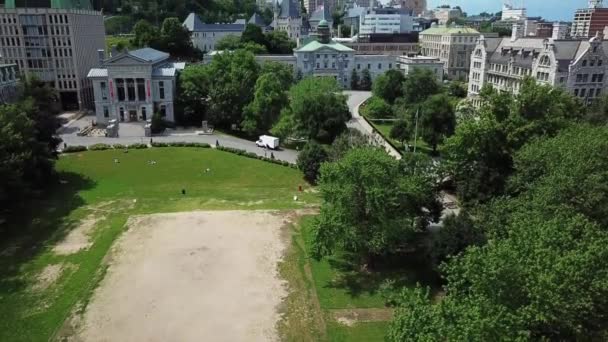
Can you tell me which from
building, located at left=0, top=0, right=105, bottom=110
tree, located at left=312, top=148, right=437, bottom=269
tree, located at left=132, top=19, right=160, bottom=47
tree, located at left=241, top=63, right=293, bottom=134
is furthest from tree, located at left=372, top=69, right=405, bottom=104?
tree, located at left=312, top=148, right=437, bottom=269

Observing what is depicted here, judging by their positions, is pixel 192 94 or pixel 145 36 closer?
pixel 192 94

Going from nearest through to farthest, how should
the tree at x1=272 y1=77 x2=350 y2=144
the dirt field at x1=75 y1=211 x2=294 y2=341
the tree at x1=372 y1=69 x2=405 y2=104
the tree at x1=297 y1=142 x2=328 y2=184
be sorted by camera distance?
1. the dirt field at x1=75 y1=211 x2=294 y2=341
2. the tree at x1=297 y1=142 x2=328 y2=184
3. the tree at x1=272 y1=77 x2=350 y2=144
4. the tree at x1=372 y1=69 x2=405 y2=104

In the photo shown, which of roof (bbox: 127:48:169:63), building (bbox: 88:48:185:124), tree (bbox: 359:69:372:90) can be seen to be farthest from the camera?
tree (bbox: 359:69:372:90)

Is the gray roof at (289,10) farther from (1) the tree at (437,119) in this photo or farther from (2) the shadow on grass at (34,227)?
(2) the shadow on grass at (34,227)

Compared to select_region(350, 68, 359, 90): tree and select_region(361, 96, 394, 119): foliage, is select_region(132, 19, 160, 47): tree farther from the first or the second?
select_region(361, 96, 394, 119): foliage

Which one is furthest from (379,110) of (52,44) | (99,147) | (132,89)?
(52,44)

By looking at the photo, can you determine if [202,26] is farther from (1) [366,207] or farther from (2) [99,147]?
(1) [366,207]

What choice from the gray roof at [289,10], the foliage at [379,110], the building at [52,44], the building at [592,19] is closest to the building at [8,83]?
the building at [52,44]
